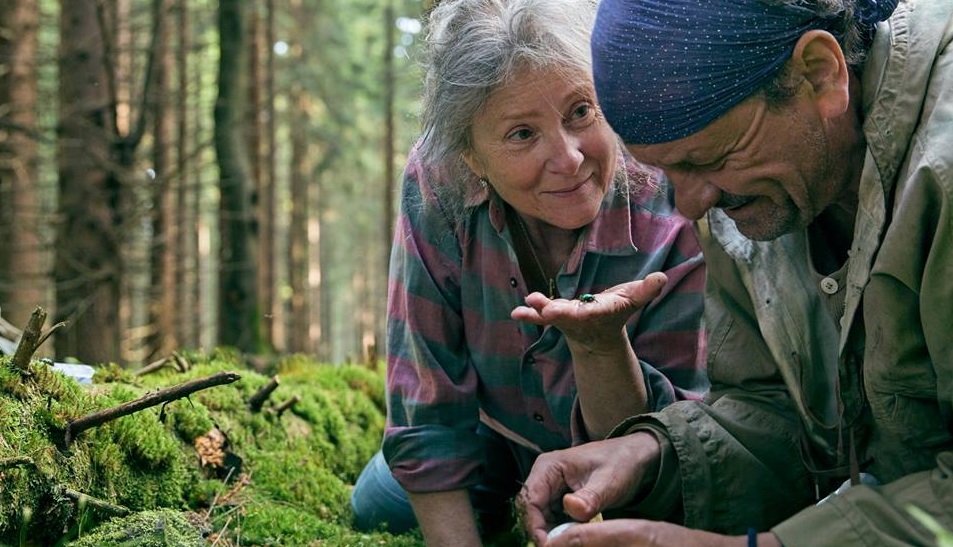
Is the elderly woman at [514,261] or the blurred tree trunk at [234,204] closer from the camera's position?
the elderly woman at [514,261]

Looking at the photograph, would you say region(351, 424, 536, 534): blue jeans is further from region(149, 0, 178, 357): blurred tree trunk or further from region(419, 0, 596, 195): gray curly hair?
region(149, 0, 178, 357): blurred tree trunk

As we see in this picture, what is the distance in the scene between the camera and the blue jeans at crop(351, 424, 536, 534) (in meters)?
3.72

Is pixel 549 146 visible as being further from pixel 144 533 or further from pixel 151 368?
pixel 151 368

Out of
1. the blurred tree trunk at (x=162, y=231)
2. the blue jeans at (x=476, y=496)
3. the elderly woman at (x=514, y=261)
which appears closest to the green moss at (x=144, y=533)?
the elderly woman at (x=514, y=261)

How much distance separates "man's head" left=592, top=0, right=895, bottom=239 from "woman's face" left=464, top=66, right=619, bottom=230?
0.64 meters

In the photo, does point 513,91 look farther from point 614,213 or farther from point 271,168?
point 271,168

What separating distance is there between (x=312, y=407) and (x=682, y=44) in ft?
8.93

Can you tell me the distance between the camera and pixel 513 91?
2959 millimetres

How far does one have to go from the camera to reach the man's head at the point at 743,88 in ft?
6.97

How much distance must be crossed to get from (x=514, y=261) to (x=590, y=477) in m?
0.88

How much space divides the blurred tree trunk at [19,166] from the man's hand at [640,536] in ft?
20.8

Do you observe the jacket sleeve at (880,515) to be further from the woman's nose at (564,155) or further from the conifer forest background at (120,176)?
the conifer forest background at (120,176)

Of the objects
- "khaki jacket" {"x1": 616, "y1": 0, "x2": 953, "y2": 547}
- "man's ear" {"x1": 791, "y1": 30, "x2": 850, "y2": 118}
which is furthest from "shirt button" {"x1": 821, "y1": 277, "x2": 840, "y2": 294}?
"man's ear" {"x1": 791, "y1": 30, "x2": 850, "y2": 118}

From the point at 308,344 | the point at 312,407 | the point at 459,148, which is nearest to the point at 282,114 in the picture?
the point at 308,344
